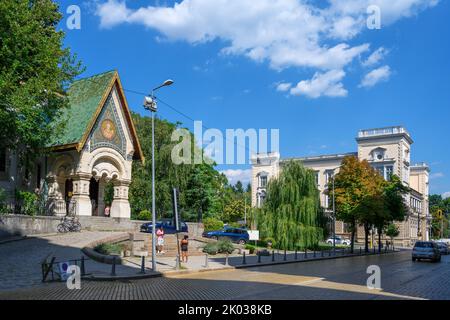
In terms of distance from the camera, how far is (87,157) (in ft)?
117

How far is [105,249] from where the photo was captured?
26.1 metres

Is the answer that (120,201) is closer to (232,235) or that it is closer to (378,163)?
(232,235)

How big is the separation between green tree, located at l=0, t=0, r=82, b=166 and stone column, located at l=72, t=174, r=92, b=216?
500cm

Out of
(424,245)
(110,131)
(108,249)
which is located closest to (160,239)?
(108,249)

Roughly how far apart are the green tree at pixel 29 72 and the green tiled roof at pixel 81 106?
4.33 meters

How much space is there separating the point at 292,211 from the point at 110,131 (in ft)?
54.1

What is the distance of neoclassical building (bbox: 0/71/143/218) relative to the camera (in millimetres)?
35344

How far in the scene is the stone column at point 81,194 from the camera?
35.4m

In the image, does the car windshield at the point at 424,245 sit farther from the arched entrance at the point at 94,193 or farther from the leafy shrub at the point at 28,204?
the leafy shrub at the point at 28,204

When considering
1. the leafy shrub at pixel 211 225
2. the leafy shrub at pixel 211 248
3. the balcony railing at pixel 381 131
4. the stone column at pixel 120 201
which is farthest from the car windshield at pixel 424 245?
the balcony railing at pixel 381 131

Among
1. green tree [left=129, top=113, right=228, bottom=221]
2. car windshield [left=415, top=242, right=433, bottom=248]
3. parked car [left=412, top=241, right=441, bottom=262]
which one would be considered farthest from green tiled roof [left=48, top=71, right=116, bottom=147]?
car windshield [left=415, top=242, right=433, bottom=248]
